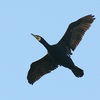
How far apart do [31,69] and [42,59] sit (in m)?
A: 0.69

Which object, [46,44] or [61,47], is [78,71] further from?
[46,44]

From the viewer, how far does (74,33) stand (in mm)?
16391

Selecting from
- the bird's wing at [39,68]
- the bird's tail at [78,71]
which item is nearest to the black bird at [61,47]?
the bird's wing at [39,68]

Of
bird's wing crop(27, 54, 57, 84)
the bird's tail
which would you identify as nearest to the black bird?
bird's wing crop(27, 54, 57, 84)

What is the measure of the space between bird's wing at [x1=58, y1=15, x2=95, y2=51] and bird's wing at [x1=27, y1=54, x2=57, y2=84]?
3.61 feet

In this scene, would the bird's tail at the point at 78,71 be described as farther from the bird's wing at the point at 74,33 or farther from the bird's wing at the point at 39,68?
the bird's wing at the point at 39,68

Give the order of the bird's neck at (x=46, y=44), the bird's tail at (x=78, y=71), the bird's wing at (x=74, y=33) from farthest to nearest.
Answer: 1. the bird's wing at (x=74, y=33)
2. the bird's neck at (x=46, y=44)
3. the bird's tail at (x=78, y=71)

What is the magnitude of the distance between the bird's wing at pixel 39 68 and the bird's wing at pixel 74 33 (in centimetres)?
110

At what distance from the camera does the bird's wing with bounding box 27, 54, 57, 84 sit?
16.5 m

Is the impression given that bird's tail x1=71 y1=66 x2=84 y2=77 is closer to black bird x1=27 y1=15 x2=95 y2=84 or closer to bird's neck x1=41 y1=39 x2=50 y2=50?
black bird x1=27 y1=15 x2=95 y2=84

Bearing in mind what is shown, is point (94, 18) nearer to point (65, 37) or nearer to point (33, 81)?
point (65, 37)

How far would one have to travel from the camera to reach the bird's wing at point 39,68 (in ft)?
54.2

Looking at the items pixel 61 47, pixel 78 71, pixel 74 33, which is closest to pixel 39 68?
pixel 61 47

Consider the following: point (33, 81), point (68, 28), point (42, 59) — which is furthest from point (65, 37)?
point (33, 81)
